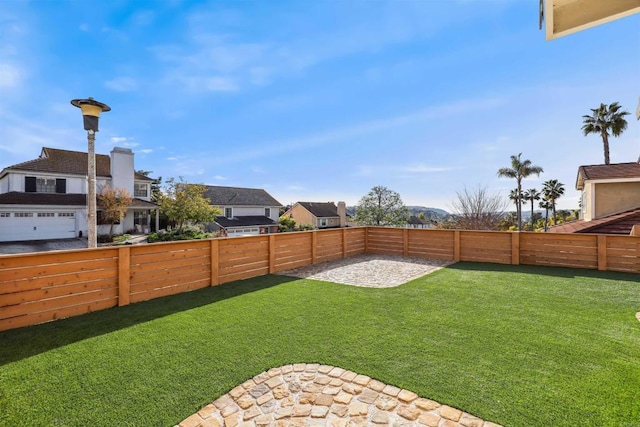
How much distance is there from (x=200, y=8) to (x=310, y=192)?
99.7 ft

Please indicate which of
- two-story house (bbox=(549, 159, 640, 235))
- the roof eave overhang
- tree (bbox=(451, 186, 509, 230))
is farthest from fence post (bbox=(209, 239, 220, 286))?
tree (bbox=(451, 186, 509, 230))

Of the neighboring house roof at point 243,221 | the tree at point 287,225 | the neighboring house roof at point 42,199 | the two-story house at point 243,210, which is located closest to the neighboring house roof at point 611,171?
the tree at point 287,225

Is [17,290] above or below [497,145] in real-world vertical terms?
below

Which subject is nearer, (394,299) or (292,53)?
(394,299)

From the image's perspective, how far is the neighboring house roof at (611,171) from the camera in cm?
1199

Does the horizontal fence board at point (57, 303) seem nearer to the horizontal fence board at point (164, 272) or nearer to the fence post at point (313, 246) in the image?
the horizontal fence board at point (164, 272)

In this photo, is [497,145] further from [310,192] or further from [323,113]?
[310,192]

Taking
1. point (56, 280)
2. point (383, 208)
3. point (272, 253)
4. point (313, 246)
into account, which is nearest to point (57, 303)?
point (56, 280)

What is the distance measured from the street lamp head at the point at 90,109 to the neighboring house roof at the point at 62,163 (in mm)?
19438

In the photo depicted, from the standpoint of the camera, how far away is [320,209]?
39.1 metres

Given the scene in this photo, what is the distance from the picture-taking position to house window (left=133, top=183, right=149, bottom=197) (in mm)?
24812

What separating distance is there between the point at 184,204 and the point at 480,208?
22.3m

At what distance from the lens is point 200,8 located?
709cm

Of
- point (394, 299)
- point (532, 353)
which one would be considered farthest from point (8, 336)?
point (532, 353)
